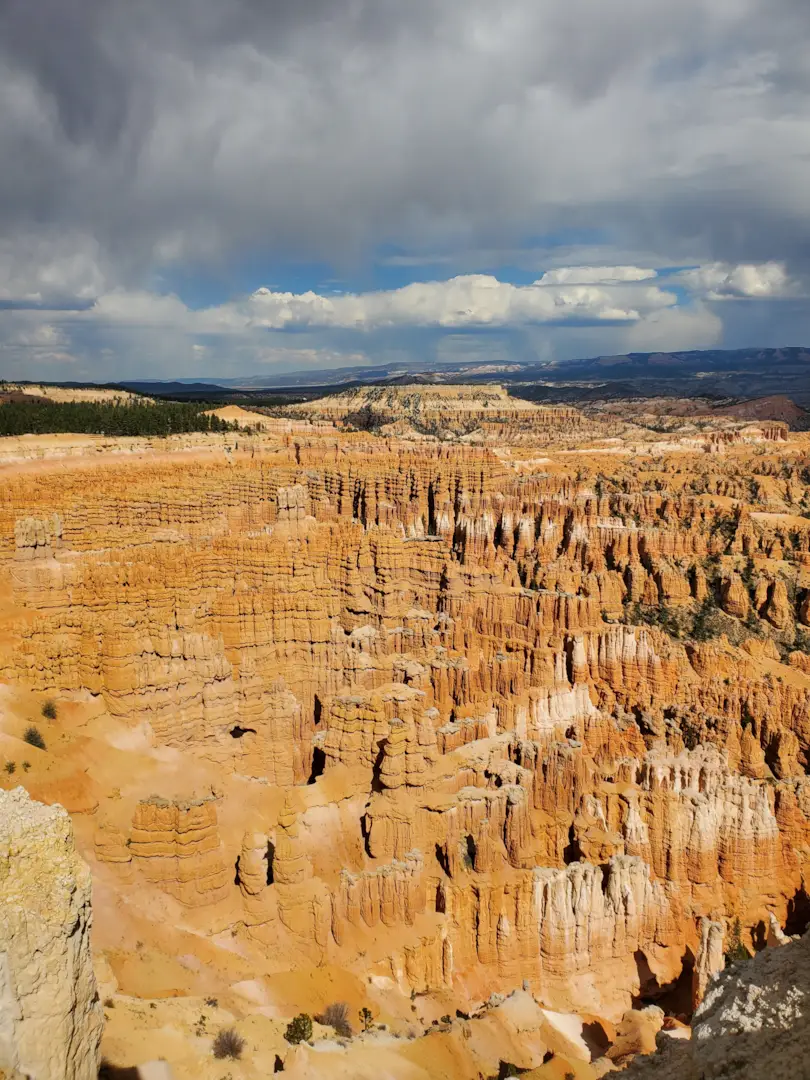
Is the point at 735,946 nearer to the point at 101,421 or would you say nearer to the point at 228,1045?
the point at 228,1045

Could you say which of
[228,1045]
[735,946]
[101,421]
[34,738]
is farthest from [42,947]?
[101,421]

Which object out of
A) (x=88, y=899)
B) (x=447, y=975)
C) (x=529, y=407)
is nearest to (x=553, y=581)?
(x=447, y=975)

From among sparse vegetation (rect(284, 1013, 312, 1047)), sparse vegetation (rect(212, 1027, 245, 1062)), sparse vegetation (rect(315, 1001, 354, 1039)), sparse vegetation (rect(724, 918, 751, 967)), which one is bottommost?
sparse vegetation (rect(724, 918, 751, 967))

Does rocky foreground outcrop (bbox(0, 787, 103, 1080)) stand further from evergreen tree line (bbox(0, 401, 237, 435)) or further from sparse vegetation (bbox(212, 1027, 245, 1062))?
evergreen tree line (bbox(0, 401, 237, 435))

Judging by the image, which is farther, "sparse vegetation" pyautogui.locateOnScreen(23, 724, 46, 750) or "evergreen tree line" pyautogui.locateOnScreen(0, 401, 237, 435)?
"evergreen tree line" pyautogui.locateOnScreen(0, 401, 237, 435)

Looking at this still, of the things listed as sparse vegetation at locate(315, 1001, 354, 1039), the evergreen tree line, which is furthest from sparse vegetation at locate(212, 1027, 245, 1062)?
the evergreen tree line

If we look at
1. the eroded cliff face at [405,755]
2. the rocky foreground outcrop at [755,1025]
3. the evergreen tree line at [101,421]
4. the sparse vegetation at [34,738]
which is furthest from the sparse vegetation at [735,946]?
the evergreen tree line at [101,421]

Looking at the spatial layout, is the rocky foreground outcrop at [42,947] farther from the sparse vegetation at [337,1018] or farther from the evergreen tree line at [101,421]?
the evergreen tree line at [101,421]
